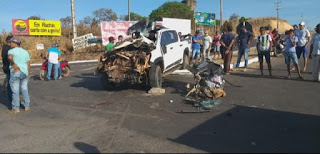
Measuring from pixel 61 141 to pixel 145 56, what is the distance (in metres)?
4.27

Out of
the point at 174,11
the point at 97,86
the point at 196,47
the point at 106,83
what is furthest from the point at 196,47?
the point at 174,11

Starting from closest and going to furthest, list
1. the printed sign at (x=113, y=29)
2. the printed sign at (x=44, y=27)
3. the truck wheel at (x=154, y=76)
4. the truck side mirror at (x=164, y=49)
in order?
the truck wheel at (x=154, y=76) → the truck side mirror at (x=164, y=49) → the printed sign at (x=113, y=29) → the printed sign at (x=44, y=27)

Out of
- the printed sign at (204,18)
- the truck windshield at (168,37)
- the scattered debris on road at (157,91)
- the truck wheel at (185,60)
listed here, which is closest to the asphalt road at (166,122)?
the scattered debris on road at (157,91)

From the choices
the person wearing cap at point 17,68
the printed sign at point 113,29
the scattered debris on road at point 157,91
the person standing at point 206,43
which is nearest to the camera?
the person wearing cap at point 17,68

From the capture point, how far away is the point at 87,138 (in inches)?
199

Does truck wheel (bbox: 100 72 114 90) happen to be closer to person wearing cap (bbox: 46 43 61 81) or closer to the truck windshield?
the truck windshield

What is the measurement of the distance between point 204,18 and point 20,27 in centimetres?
2313

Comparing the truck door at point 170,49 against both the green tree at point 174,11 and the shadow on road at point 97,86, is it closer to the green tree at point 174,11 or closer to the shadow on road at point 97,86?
the shadow on road at point 97,86

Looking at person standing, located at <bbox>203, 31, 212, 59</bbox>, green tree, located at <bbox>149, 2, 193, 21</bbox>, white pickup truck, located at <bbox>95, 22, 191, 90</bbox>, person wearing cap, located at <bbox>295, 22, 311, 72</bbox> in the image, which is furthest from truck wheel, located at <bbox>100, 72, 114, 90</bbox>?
Result: green tree, located at <bbox>149, 2, 193, 21</bbox>

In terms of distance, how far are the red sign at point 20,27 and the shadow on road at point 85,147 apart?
27.7 meters

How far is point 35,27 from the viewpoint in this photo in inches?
1164

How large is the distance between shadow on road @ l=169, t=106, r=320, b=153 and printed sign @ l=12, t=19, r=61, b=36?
27959mm

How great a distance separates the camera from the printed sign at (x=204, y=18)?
3888 cm

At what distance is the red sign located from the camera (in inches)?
1125
